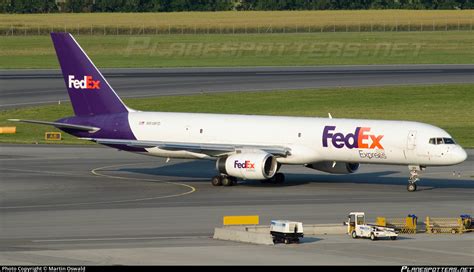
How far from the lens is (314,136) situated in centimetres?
6631

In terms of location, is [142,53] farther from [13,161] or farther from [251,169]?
[251,169]

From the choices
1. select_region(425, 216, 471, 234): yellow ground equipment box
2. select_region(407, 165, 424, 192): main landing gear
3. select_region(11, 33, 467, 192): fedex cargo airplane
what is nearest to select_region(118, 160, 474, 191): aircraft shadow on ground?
select_region(407, 165, 424, 192): main landing gear

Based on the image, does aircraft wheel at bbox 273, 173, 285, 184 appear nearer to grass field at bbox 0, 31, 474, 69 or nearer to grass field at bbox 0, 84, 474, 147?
grass field at bbox 0, 84, 474, 147

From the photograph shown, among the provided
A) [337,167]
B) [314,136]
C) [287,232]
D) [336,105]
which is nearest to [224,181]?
[314,136]

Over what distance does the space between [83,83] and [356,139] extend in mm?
19288

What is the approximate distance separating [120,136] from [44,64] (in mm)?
90661

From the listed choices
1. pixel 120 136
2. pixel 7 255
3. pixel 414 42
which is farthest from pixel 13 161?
pixel 414 42

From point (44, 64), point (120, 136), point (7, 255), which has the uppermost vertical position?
point (44, 64)

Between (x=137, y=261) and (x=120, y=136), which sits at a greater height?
(x=120, y=136)

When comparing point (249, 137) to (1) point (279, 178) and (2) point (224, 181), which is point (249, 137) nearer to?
(2) point (224, 181)

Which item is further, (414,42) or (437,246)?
(414,42)

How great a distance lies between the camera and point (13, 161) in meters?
79.1

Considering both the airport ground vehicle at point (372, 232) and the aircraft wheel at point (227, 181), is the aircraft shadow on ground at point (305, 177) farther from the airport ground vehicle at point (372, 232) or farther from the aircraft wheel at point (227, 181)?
the airport ground vehicle at point (372, 232)

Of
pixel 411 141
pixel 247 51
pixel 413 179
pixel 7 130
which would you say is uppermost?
pixel 247 51
